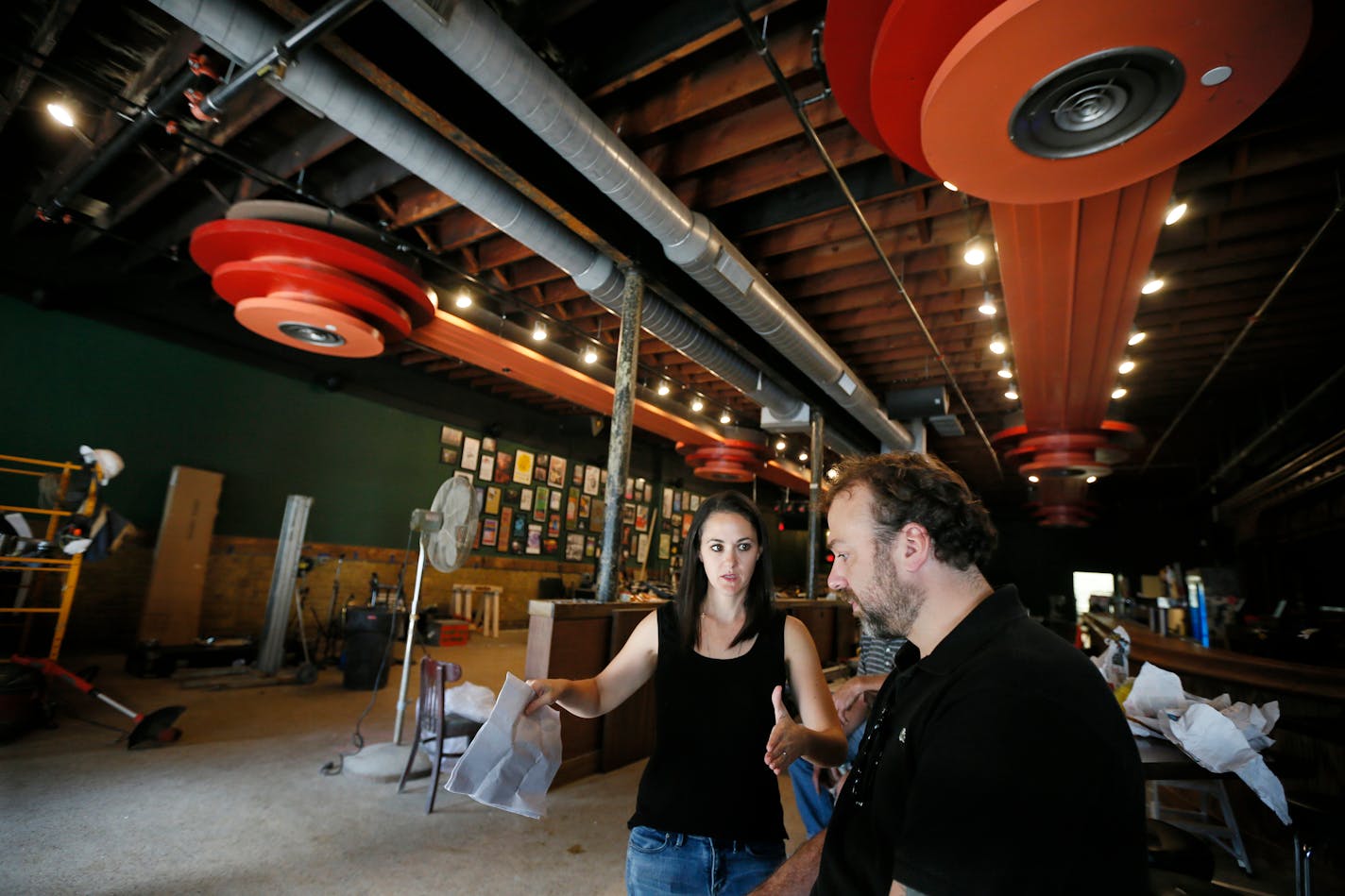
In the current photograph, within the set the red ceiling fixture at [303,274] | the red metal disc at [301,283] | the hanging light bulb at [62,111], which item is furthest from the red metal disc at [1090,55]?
the hanging light bulb at [62,111]

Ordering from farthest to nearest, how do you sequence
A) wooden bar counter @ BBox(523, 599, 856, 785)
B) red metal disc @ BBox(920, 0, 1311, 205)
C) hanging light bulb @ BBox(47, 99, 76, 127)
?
hanging light bulb @ BBox(47, 99, 76, 127)
wooden bar counter @ BBox(523, 599, 856, 785)
red metal disc @ BBox(920, 0, 1311, 205)

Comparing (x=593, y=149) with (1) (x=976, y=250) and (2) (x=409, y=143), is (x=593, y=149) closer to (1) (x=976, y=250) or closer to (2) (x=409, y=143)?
(2) (x=409, y=143)

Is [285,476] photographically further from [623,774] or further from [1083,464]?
[1083,464]

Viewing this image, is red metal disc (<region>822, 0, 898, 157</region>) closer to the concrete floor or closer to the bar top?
the bar top

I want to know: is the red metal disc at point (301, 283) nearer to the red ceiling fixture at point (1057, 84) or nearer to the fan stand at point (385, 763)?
the fan stand at point (385, 763)

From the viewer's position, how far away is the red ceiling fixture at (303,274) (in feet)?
15.0

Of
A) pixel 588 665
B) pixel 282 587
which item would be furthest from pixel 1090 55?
pixel 282 587

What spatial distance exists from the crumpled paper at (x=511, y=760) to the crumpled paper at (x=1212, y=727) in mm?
2014

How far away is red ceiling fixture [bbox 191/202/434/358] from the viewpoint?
4.57 metres

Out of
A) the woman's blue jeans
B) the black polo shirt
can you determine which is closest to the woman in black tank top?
the woman's blue jeans

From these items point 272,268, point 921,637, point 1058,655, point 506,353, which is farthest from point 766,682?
point 506,353

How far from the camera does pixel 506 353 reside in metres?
6.86

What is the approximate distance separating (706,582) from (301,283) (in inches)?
183

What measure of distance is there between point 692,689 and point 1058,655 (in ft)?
3.18
